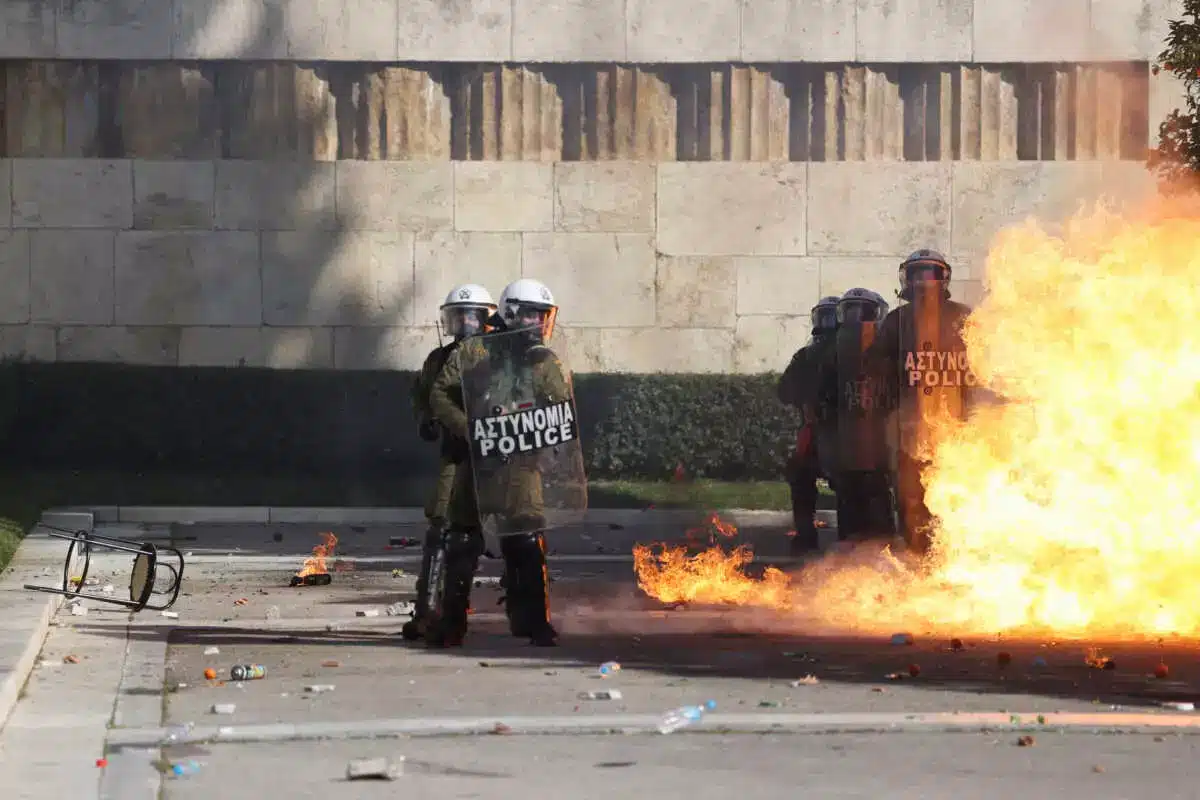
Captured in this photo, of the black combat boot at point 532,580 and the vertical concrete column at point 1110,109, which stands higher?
the vertical concrete column at point 1110,109

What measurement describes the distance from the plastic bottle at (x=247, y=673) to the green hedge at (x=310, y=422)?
48.4 feet

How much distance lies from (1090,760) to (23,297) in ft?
67.8

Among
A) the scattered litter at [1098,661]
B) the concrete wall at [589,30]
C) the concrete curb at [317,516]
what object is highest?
the concrete wall at [589,30]

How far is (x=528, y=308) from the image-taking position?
12938 mm

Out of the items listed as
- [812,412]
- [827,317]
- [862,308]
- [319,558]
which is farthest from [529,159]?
[319,558]

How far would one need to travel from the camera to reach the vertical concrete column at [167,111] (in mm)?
27750

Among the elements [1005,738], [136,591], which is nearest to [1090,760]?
[1005,738]

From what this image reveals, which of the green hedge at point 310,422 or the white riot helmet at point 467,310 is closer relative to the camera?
the white riot helmet at point 467,310

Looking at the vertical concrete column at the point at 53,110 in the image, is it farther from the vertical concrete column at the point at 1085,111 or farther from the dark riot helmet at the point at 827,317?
the vertical concrete column at the point at 1085,111

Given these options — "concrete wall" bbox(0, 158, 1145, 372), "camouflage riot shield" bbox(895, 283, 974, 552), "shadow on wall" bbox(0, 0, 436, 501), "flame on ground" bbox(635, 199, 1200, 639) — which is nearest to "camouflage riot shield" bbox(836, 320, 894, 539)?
"camouflage riot shield" bbox(895, 283, 974, 552)

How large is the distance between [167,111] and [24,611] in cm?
1519

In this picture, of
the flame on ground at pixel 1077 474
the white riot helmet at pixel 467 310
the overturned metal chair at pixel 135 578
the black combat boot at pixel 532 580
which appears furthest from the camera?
the overturned metal chair at pixel 135 578

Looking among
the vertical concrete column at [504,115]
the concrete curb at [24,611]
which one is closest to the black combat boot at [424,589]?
the concrete curb at [24,611]

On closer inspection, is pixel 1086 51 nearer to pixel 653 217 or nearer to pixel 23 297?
pixel 653 217
